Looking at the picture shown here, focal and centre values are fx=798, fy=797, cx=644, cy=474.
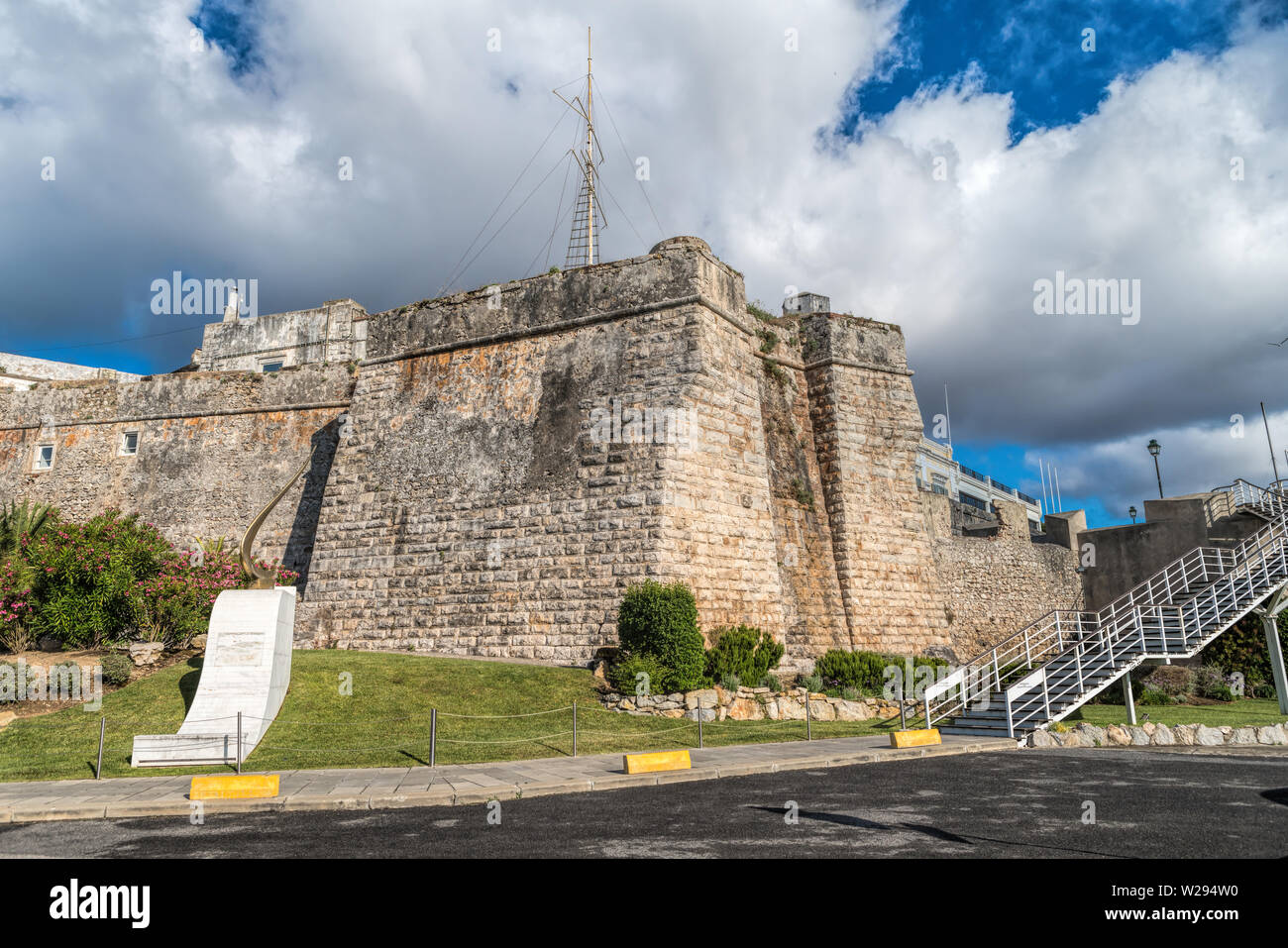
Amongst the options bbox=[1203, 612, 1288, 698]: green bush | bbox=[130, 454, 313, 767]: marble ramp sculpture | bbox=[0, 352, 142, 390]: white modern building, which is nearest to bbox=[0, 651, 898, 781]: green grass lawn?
bbox=[130, 454, 313, 767]: marble ramp sculpture

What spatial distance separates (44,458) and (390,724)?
70.0ft

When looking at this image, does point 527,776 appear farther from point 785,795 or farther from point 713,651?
point 713,651

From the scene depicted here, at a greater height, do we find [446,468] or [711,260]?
[711,260]

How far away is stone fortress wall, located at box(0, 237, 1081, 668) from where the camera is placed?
17.2 m

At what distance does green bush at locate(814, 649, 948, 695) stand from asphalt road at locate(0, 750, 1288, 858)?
23.3 feet

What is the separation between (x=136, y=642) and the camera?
1596 cm

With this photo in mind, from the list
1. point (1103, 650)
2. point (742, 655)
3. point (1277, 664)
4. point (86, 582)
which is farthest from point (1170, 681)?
point (86, 582)

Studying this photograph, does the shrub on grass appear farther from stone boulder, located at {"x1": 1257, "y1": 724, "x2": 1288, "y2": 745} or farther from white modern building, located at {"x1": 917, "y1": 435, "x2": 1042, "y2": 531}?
white modern building, located at {"x1": 917, "y1": 435, "x2": 1042, "y2": 531}

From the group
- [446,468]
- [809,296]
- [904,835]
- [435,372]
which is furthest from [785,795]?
[809,296]

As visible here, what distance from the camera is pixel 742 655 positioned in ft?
51.9

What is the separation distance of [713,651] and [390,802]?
8292mm

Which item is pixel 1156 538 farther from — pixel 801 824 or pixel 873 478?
pixel 801 824

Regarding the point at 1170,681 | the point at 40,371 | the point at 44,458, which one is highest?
the point at 40,371
